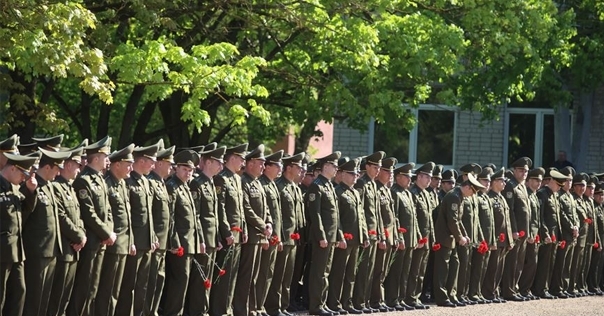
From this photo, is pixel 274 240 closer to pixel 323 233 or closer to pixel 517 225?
pixel 323 233

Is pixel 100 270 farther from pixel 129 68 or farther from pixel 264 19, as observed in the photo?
pixel 264 19

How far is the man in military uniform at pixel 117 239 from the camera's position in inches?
504

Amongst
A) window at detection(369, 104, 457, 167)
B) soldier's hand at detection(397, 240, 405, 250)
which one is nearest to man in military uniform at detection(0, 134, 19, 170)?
soldier's hand at detection(397, 240, 405, 250)

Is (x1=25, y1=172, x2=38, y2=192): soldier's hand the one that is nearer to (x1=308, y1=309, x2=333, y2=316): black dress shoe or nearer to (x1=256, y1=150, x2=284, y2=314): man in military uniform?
(x1=256, y1=150, x2=284, y2=314): man in military uniform

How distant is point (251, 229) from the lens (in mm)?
14656

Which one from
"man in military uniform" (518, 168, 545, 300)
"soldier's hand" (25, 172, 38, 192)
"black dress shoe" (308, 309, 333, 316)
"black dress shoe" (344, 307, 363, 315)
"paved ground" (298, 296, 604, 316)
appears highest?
"soldier's hand" (25, 172, 38, 192)

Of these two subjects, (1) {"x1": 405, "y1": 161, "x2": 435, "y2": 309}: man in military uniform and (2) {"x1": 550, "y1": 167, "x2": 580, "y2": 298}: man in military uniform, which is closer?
(1) {"x1": 405, "y1": 161, "x2": 435, "y2": 309}: man in military uniform

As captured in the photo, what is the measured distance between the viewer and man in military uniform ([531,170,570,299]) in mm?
19750

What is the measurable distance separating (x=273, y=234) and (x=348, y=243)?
1331 millimetres

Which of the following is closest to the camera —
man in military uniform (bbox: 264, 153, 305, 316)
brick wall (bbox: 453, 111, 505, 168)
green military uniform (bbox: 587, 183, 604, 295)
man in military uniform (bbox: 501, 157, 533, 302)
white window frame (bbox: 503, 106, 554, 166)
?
man in military uniform (bbox: 264, 153, 305, 316)

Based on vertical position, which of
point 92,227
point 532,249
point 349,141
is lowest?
point 532,249

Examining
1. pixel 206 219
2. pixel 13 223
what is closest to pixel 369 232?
pixel 206 219

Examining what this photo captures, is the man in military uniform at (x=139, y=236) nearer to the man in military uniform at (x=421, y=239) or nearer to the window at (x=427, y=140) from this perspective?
the man in military uniform at (x=421, y=239)

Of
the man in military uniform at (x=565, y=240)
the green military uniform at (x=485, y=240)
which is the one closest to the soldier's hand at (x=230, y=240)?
the green military uniform at (x=485, y=240)
